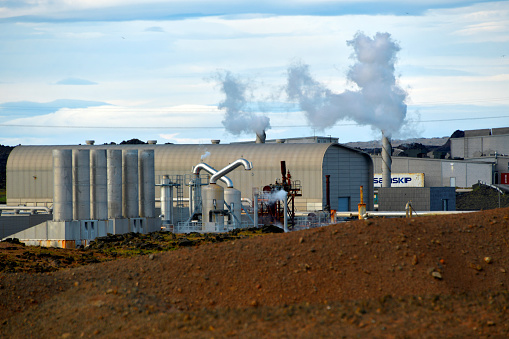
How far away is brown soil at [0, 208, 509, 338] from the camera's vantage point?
50.4 ft

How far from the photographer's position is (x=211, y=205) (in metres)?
47.1

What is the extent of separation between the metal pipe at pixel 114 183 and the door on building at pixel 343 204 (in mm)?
23198

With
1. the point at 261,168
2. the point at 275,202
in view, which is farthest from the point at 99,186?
the point at 261,168

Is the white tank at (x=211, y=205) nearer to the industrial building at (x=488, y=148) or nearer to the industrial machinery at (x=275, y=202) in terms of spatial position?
the industrial machinery at (x=275, y=202)

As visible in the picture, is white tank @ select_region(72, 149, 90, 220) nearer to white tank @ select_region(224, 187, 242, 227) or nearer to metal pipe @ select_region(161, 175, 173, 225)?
metal pipe @ select_region(161, 175, 173, 225)

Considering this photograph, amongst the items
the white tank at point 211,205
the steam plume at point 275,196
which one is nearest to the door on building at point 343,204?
the steam plume at point 275,196

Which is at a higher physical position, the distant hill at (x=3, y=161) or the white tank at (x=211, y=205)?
the distant hill at (x=3, y=161)

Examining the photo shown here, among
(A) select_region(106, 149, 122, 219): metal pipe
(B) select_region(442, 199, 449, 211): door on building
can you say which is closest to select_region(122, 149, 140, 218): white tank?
(A) select_region(106, 149, 122, 219): metal pipe

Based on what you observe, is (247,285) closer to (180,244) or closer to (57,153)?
(180,244)

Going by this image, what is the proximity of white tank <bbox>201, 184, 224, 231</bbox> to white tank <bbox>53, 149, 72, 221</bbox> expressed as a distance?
11.2 m

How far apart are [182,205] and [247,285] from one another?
34.5 m

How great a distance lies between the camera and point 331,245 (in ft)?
69.1

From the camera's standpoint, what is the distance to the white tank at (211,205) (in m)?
46.9

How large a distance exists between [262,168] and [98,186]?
20.6 meters
